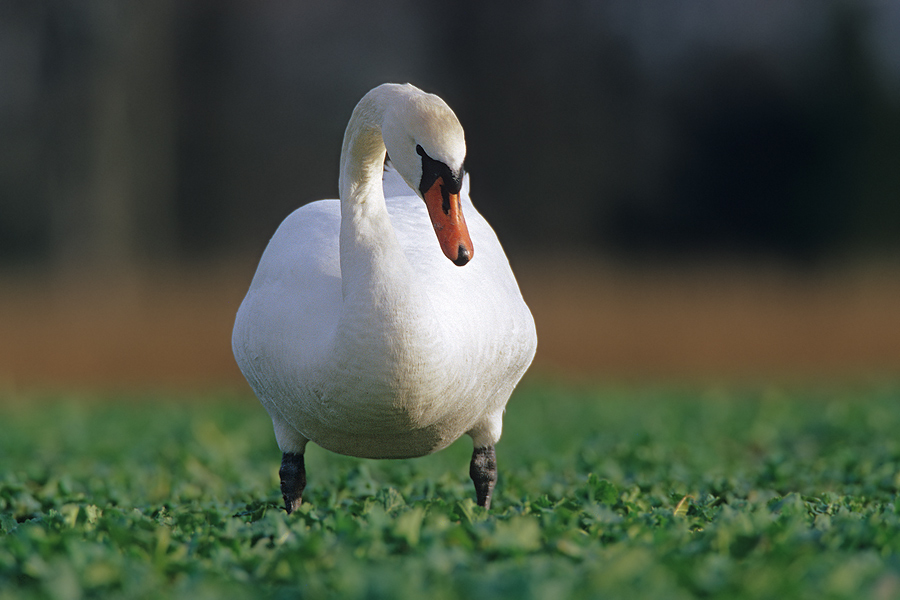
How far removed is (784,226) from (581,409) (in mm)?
14907

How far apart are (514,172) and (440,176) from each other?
22.9 metres

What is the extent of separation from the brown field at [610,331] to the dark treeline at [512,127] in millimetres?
6155

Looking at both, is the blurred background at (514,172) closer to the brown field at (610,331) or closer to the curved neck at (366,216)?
the brown field at (610,331)

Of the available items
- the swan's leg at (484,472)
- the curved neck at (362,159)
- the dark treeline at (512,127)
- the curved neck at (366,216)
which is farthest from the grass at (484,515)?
the dark treeline at (512,127)

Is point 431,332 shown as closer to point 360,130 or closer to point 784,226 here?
point 360,130

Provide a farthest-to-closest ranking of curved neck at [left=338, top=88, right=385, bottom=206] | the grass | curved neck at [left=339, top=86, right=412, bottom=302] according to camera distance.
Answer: curved neck at [left=338, top=88, right=385, bottom=206], curved neck at [left=339, top=86, right=412, bottom=302], the grass

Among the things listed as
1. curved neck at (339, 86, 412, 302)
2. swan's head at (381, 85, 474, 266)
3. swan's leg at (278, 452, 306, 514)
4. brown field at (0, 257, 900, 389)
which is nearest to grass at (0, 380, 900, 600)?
swan's leg at (278, 452, 306, 514)

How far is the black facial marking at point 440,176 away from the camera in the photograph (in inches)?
134

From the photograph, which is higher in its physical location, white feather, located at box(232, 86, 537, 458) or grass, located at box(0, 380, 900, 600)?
white feather, located at box(232, 86, 537, 458)

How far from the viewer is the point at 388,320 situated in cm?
343

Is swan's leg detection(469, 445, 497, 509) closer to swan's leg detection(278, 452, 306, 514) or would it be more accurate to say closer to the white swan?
the white swan

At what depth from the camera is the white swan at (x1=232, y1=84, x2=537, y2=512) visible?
11.3 feet

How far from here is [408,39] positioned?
2608 centimetres

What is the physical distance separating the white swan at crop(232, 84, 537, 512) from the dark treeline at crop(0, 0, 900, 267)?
15955 mm
